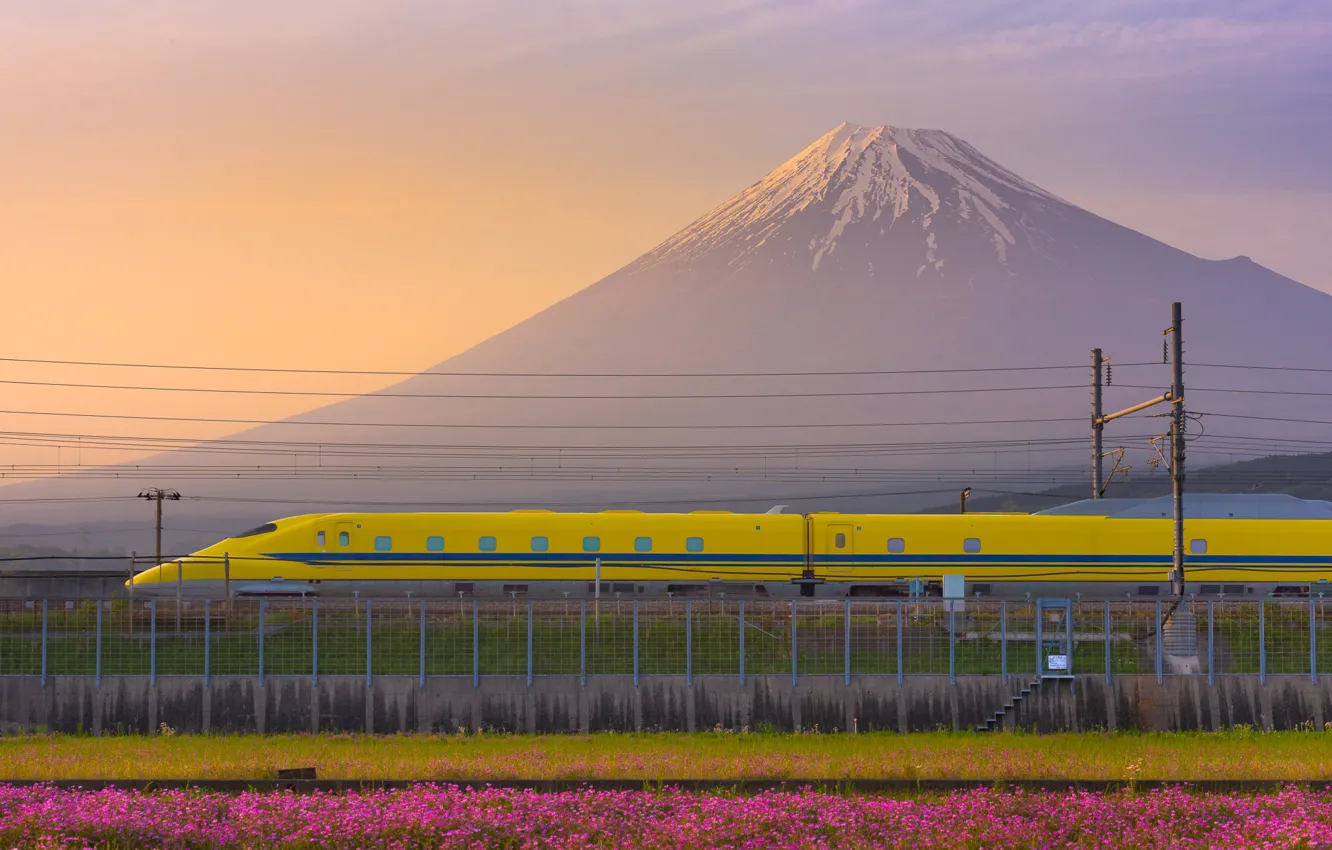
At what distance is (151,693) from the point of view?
41.3 m

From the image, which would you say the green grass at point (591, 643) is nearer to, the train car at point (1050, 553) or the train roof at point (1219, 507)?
the train car at point (1050, 553)

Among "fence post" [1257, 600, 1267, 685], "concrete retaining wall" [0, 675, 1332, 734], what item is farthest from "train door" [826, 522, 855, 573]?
"fence post" [1257, 600, 1267, 685]

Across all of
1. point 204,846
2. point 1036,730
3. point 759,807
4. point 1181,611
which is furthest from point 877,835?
point 1181,611

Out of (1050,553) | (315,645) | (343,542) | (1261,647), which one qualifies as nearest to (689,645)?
(315,645)

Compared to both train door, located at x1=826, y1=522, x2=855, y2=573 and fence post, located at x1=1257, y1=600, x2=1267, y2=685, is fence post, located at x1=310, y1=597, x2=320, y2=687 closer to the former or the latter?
fence post, located at x1=1257, y1=600, x2=1267, y2=685

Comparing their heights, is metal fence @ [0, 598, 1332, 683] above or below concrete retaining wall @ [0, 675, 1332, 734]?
above

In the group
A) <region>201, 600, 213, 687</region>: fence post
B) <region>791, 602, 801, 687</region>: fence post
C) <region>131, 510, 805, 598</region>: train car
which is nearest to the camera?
<region>791, 602, 801, 687</region>: fence post

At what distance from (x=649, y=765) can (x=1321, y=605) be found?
21662mm

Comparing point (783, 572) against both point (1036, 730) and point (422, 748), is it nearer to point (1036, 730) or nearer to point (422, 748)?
point (1036, 730)

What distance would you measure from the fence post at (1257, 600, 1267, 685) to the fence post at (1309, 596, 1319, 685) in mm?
1128

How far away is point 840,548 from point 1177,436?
66.8 feet

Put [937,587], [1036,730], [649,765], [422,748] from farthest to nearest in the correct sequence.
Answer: [937,587], [1036,730], [422,748], [649,765]

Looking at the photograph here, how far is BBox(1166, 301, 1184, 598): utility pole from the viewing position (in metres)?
49.9

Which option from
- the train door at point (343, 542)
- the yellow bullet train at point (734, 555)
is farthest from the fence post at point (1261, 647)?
the train door at point (343, 542)
